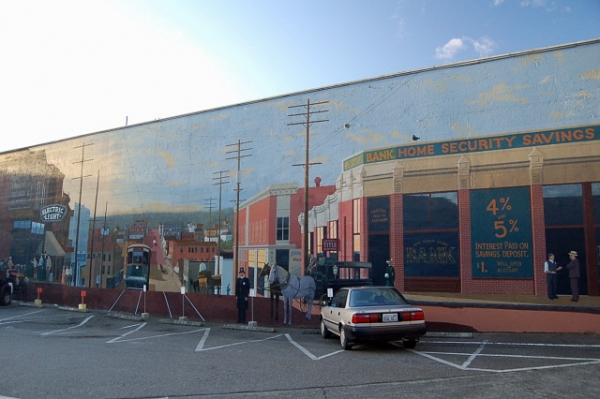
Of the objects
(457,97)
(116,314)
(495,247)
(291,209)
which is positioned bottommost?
(116,314)

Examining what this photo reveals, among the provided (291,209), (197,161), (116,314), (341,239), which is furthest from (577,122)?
(116,314)

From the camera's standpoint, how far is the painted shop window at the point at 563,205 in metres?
12.7

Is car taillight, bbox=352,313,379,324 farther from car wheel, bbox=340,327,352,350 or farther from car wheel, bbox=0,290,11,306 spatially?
car wheel, bbox=0,290,11,306

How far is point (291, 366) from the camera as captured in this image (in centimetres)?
833

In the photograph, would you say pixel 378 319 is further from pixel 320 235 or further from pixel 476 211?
pixel 320 235

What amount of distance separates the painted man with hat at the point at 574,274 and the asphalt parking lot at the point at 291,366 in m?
1.00

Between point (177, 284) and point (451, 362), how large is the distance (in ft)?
42.1

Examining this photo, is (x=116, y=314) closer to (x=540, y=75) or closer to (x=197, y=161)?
(x=197, y=161)

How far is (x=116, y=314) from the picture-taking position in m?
19.5

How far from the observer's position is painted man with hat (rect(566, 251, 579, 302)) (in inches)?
489

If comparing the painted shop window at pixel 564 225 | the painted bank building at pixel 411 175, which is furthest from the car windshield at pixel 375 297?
the painted shop window at pixel 564 225

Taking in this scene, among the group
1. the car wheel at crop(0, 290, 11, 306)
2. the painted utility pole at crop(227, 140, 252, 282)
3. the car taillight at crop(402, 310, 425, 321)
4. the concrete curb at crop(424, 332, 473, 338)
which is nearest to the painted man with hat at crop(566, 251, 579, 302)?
the concrete curb at crop(424, 332, 473, 338)

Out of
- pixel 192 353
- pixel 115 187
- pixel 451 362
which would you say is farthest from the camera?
pixel 115 187

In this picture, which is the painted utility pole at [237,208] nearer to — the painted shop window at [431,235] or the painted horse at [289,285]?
the painted horse at [289,285]
